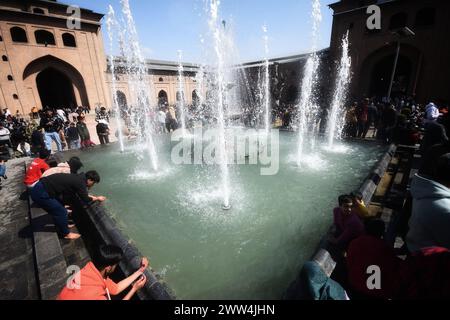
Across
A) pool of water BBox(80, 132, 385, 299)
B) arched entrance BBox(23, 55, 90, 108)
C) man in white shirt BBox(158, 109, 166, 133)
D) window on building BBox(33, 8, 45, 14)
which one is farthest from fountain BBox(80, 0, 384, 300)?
window on building BBox(33, 8, 45, 14)

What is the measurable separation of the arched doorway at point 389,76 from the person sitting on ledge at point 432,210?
75.9 feet

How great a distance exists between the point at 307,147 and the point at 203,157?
4.35 m

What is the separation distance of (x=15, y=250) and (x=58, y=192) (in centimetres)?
121

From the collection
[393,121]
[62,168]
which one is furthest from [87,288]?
[393,121]

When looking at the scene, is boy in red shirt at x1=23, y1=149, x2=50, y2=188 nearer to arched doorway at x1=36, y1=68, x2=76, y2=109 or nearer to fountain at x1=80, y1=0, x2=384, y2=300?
fountain at x1=80, y1=0, x2=384, y2=300

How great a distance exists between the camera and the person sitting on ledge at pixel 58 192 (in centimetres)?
376

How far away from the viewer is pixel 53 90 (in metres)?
29.6

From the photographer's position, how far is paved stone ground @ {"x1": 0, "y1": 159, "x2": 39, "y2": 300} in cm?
312

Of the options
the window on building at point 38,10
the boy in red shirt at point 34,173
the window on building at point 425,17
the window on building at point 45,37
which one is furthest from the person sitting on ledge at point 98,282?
the window on building at point 38,10

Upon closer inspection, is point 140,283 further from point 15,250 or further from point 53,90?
point 53,90

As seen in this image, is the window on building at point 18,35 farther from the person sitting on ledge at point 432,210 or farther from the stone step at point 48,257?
the person sitting on ledge at point 432,210

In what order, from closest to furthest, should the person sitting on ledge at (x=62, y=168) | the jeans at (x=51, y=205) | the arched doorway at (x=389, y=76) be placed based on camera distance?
the jeans at (x=51, y=205) < the person sitting on ledge at (x=62, y=168) < the arched doorway at (x=389, y=76)

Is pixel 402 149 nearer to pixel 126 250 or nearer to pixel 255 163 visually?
pixel 255 163

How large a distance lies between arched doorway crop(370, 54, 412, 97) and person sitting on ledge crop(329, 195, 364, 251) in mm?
22441
